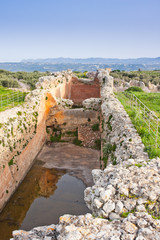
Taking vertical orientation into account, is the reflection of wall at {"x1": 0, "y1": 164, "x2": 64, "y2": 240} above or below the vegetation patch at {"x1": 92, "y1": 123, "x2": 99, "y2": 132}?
below

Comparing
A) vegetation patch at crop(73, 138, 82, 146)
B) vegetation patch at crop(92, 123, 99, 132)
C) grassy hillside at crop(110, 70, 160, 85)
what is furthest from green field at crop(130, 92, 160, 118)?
grassy hillside at crop(110, 70, 160, 85)

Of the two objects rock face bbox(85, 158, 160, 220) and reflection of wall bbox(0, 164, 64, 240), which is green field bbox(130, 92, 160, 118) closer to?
reflection of wall bbox(0, 164, 64, 240)

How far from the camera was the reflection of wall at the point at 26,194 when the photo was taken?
9.06 meters

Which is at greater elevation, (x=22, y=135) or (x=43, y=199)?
(x=22, y=135)

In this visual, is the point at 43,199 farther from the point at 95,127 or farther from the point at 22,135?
the point at 95,127

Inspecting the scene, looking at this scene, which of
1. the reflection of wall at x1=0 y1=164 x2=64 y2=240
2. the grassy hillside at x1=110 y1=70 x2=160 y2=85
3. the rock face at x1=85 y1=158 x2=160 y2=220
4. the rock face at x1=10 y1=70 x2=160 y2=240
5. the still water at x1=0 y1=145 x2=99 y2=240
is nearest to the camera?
the rock face at x1=10 y1=70 x2=160 y2=240

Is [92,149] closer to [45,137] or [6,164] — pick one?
[45,137]

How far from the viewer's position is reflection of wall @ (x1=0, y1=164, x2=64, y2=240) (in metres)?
9.06

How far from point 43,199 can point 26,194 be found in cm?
91

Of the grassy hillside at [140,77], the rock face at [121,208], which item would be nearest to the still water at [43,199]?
the rock face at [121,208]

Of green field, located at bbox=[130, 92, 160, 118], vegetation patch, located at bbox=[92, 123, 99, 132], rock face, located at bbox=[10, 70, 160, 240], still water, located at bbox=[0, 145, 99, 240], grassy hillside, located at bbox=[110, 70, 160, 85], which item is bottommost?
still water, located at bbox=[0, 145, 99, 240]

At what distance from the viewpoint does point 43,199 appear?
35.5ft

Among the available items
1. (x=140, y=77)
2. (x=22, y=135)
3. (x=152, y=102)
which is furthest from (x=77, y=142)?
(x=140, y=77)

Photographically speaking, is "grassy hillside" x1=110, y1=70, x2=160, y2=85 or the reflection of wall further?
"grassy hillside" x1=110, y1=70, x2=160, y2=85
